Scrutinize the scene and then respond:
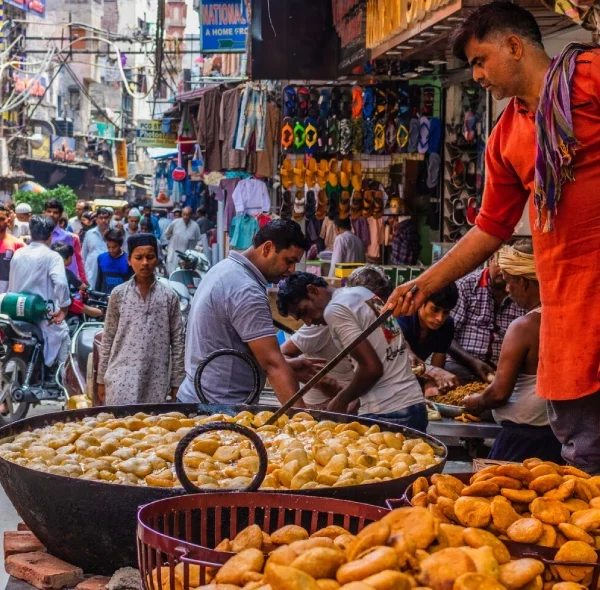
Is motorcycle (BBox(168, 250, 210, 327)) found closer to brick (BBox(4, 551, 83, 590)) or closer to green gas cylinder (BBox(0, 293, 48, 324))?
green gas cylinder (BBox(0, 293, 48, 324))

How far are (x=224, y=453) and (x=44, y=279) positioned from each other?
7.03m

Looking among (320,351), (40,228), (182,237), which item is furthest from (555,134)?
(182,237)

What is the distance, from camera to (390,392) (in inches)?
224

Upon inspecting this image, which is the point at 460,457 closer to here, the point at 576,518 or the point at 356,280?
the point at 356,280

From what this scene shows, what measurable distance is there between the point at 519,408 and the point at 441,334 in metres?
1.65

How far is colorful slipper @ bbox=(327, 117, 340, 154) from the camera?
12.6 m

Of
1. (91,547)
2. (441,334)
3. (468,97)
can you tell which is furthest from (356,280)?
(468,97)

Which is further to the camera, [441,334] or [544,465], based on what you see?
[441,334]

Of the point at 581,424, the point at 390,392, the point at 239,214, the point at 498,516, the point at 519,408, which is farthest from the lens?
the point at 239,214

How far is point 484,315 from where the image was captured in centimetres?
731

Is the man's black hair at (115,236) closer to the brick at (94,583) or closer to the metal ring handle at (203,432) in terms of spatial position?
the brick at (94,583)

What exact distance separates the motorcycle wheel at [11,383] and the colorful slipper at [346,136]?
16.6ft

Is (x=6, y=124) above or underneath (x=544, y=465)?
above

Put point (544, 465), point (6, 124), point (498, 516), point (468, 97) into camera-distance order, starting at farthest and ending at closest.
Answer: point (6, 124), point (468, 97), point (544, 465), point (498, 516)
